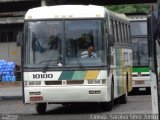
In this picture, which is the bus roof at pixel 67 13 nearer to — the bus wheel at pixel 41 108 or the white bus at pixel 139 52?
the bus wheel at pixel 41 108

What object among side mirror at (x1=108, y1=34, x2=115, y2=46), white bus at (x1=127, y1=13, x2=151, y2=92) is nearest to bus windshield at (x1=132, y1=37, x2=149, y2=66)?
white bus at (x1=127, y1=13, x2=151, y2=92)

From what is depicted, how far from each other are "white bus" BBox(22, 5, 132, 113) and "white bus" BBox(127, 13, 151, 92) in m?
11.8

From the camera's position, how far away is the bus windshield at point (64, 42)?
59.5 feet

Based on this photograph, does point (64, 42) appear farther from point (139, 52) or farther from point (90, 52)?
point (139, 52)

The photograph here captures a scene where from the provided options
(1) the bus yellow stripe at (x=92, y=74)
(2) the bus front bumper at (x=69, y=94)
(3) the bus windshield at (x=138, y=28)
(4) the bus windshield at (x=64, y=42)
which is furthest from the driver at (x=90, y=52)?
(3) the bus windshield at (x=138, y=28)

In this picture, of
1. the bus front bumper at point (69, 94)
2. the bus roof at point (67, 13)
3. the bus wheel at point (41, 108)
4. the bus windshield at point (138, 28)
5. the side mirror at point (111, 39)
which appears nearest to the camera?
the bus front bumper at point (69, 94)

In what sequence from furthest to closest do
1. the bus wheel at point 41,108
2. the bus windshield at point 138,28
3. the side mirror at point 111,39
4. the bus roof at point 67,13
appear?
the bus windshield at point 138,28 < the bus wheel at point 41,108 < the side mirror at point 111,39 < the bus roof at point 67,13

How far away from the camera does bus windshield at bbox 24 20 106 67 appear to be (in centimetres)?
1812

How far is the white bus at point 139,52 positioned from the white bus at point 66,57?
11.8m

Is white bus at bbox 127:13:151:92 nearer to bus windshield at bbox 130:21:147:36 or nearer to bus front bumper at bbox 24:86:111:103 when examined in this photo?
bus windshield at bbox 130:21:147:36

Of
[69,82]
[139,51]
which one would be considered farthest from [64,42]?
[139,51]

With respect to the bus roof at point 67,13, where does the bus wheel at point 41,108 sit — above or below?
below

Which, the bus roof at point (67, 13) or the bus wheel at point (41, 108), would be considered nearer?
the bus roof at point (67, 13)

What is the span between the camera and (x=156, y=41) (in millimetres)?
10633
